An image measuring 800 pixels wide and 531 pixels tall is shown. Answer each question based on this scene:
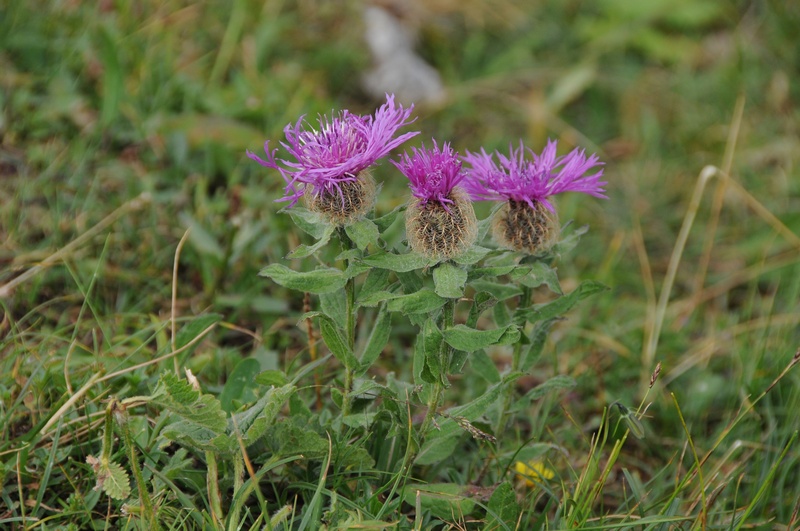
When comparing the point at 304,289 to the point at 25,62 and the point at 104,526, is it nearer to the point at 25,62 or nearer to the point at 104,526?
the point at 104,526

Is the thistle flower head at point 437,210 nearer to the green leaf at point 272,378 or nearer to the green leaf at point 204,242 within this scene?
the green leaf at point 272,378

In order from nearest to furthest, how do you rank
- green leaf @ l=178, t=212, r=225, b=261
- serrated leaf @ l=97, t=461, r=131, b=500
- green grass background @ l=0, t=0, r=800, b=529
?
serrated leaf @ l=97, t=461, r=131, b=500 < green grass background @ l=0, t=0, r=800, b=529 < green leaf @ l=178, t=212, r=225, b=261

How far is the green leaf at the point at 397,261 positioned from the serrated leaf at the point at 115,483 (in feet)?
2.26

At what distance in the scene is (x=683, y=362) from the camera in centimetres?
296

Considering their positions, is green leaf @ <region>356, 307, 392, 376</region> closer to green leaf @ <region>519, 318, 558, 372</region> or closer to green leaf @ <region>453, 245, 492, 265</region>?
green leaf @ <region>453, 245, 492, 265</region>

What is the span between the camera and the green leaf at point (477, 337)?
178 cm

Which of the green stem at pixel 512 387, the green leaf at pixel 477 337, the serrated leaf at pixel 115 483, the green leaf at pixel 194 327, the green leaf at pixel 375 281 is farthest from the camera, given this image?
the green leaf at pixel 194 327

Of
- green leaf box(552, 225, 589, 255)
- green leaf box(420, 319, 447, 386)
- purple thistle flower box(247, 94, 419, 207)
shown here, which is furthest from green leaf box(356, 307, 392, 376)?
green leaf box(552, 225, 589, 255)

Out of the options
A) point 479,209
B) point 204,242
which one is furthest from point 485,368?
point 479,209

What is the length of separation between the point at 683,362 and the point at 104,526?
2.05 m

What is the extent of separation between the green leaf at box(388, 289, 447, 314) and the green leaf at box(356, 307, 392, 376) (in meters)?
0.17

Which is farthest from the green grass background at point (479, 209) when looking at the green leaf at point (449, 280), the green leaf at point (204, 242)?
the green leaf at point (449, 280)

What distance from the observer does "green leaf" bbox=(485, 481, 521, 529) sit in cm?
188

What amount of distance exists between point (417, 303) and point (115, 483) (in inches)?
29.0
